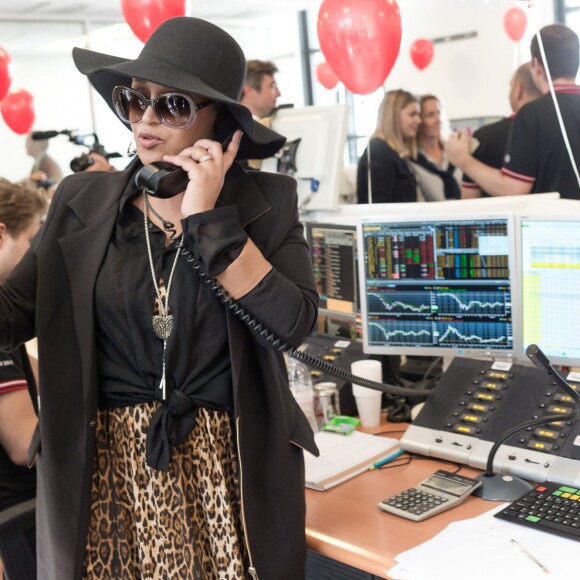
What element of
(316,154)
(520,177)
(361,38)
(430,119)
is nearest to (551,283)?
(316,154)

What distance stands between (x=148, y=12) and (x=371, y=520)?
9.93 feet

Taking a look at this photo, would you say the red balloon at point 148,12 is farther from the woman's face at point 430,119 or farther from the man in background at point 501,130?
the woman's face at point 430,119

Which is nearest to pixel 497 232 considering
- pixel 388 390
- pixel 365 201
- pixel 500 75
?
pixel 388 390

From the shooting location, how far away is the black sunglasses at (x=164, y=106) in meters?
1.24

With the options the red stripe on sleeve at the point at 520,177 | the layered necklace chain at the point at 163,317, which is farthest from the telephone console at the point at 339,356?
the red stripe on sleeve at the point at 520,177

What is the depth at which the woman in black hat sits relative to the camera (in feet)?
4.11

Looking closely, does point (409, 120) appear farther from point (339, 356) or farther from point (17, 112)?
point (17, 112)

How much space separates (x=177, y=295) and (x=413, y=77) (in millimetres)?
9203

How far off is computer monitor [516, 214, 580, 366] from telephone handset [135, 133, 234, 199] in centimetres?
83

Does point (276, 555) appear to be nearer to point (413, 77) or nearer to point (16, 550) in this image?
point (16, 550)

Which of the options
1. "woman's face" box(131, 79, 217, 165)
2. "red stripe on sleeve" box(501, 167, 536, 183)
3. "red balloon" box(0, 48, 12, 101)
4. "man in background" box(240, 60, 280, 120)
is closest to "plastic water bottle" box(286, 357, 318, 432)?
"woman's face" box(131, 79, 217, 165)

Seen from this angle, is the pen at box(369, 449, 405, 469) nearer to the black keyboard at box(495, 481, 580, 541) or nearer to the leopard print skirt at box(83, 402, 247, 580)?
the black keyboard at box(495, 481, 580, 541)

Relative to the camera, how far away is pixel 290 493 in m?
1.34

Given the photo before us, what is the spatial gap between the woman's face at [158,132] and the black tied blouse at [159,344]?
0.42 ft
